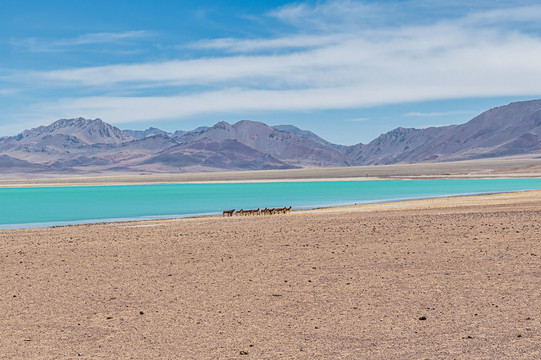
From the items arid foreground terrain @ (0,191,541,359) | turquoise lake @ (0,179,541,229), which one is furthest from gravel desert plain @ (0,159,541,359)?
turquoise lake @ (0,179,541,229)

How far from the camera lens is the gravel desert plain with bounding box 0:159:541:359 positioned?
7.96 metres

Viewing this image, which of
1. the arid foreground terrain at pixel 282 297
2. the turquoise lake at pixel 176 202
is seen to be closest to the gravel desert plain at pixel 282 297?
the arid foreground terrain at pixel 282 297

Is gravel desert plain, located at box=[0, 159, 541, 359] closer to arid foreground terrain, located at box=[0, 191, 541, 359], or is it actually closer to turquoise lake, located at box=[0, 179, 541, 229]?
arid foreground terrain, located at box=[0, 191, 541, 359]

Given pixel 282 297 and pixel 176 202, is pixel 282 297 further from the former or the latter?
pixel 176 202

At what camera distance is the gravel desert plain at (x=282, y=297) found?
7957mm

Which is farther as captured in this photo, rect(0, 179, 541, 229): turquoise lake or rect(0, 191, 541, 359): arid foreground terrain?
rect(0, 179, 541, 229): turquoise lake

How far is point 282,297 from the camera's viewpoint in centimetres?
1077

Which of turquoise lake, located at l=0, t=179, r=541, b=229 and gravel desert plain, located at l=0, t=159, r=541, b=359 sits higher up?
gravel desert plain, located at l=0, t=159, r=541, b=359

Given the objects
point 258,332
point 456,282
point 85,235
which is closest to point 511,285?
point 456,282

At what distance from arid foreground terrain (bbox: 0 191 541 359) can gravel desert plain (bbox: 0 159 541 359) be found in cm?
3

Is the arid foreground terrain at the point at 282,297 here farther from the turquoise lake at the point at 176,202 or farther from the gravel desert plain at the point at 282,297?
the turquoise lake at the point at 176,202

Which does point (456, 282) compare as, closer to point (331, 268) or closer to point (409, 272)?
point (409, 272)

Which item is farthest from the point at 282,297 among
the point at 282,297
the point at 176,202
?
the point at 176,202

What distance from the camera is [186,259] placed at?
15.4m
